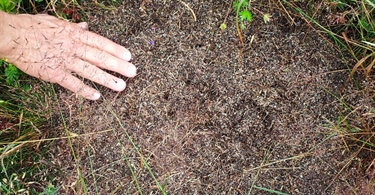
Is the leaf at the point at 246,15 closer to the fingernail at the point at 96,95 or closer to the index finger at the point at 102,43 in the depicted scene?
the index finger at the point at 102,43

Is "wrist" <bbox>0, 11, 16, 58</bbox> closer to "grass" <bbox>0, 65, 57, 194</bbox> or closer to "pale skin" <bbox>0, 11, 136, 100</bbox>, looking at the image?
"pale skin" <bbox>0, 11, 136, 100</bbox>

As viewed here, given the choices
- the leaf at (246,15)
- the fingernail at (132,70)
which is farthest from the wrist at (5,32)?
the leaf at (246,15)

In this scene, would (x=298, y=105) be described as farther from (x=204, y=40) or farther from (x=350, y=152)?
(x=204, y=40)

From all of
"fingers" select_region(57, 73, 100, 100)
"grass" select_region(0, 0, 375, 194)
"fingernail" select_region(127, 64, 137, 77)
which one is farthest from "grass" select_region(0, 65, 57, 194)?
"fingernail" select_region(127, 64, 137, 77)

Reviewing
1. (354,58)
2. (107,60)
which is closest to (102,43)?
(107,60)

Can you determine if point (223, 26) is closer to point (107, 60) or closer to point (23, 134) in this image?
point (107, 60)

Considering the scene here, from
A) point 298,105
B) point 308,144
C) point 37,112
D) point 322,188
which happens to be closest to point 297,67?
point 298,105
